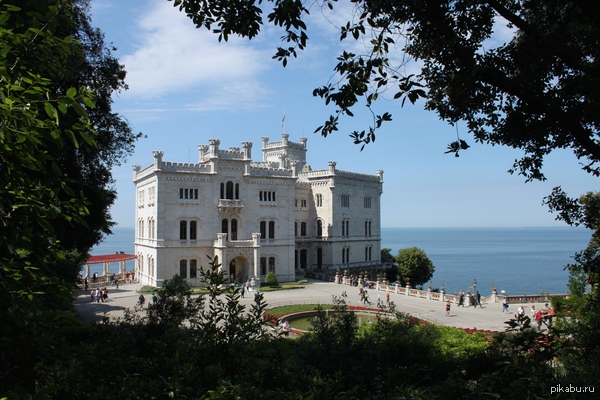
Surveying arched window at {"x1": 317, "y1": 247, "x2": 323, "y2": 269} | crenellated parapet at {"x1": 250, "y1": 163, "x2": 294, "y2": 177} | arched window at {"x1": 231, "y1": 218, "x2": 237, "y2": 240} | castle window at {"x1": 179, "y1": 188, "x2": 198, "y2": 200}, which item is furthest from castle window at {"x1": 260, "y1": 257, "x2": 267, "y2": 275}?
arched window at {"x1": 317, "y1": 247, "x2": 323, "y2": 269}

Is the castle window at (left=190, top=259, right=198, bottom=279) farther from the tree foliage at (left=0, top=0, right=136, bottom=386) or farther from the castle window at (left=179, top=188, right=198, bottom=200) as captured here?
the tree foliage at (left=0, top=0, right=136, bottom=386)

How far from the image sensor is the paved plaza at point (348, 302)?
27.0m

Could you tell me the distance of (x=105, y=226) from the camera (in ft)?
70.4

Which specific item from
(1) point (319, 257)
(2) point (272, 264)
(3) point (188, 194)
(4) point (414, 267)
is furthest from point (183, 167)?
(4) point (414, 267)

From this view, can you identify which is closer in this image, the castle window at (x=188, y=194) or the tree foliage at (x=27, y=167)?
the tree foliage at (x=27, y=167)

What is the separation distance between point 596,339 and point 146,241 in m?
39.0

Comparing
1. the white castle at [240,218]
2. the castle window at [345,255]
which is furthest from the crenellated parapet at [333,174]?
the castle window at [345,255]

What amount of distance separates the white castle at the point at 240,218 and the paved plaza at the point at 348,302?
4.47 m

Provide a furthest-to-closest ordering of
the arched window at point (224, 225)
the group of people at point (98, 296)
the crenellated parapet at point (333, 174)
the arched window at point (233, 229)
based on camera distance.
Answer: the crenellated parapet at point (333, 174), the arched window at point (233, 229), the arched window at point (224, 225), the group of people at point (98, 296)

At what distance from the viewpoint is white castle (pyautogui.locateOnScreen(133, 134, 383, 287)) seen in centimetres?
4147

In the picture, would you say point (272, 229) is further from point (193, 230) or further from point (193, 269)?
point (193, 269)

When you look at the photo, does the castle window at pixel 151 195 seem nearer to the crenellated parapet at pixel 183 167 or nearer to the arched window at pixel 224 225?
the crenellated parapet at pixel 183 167

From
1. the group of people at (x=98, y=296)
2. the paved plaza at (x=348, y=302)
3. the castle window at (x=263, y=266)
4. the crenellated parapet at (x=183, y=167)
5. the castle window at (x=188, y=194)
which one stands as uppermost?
the crenellated parapet at (x=183, y=167)

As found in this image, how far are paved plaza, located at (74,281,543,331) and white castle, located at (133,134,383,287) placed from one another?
176 inches
